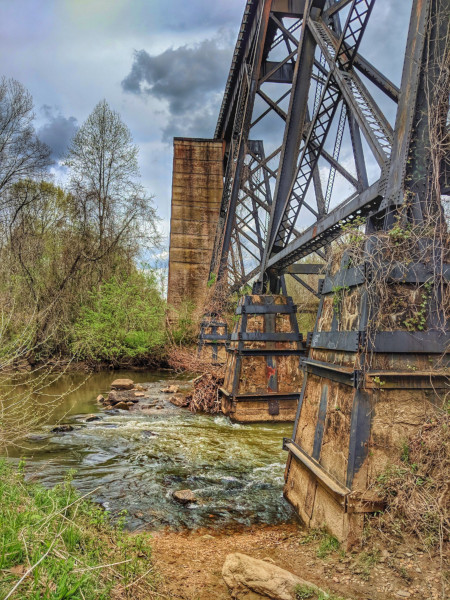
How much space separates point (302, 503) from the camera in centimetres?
418

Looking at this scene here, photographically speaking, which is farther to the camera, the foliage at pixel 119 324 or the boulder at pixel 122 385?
the foliage at pixel 119 324

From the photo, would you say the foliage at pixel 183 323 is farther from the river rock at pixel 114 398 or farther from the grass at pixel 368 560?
the grass at pixel 368 560

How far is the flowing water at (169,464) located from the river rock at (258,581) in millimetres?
1357

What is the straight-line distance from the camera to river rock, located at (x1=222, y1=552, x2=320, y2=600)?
2.62 meters

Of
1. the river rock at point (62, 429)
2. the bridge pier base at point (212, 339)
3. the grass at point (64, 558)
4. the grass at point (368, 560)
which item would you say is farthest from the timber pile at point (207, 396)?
the grass at point (368, 560)

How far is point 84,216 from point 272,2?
1459 cm

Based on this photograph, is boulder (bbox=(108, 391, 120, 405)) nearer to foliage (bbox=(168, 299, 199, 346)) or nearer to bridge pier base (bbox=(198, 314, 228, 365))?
bridge pier base (bbox=(198, 314, 228, 365))

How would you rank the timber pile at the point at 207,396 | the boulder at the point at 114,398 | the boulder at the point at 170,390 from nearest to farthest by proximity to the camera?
the timber pile at the point at 207,396 → the boulder at the point at 114,398 → the boulder at the point at 170,390

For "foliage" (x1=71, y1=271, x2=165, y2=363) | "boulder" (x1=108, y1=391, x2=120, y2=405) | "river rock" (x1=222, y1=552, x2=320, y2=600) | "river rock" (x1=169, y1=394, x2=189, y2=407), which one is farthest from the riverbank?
"foliage" (x1=71, y1=271, x2=165, y2=363)

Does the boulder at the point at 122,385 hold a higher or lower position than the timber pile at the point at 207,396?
lower

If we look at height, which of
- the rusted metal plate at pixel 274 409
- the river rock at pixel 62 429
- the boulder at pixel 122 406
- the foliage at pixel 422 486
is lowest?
the boulder at pixel 122 406

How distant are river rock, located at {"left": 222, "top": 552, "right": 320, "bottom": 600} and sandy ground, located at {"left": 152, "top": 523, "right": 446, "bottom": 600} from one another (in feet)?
0.39

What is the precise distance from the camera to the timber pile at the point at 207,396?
10125 mm

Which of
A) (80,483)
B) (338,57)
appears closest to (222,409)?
(80,483)
